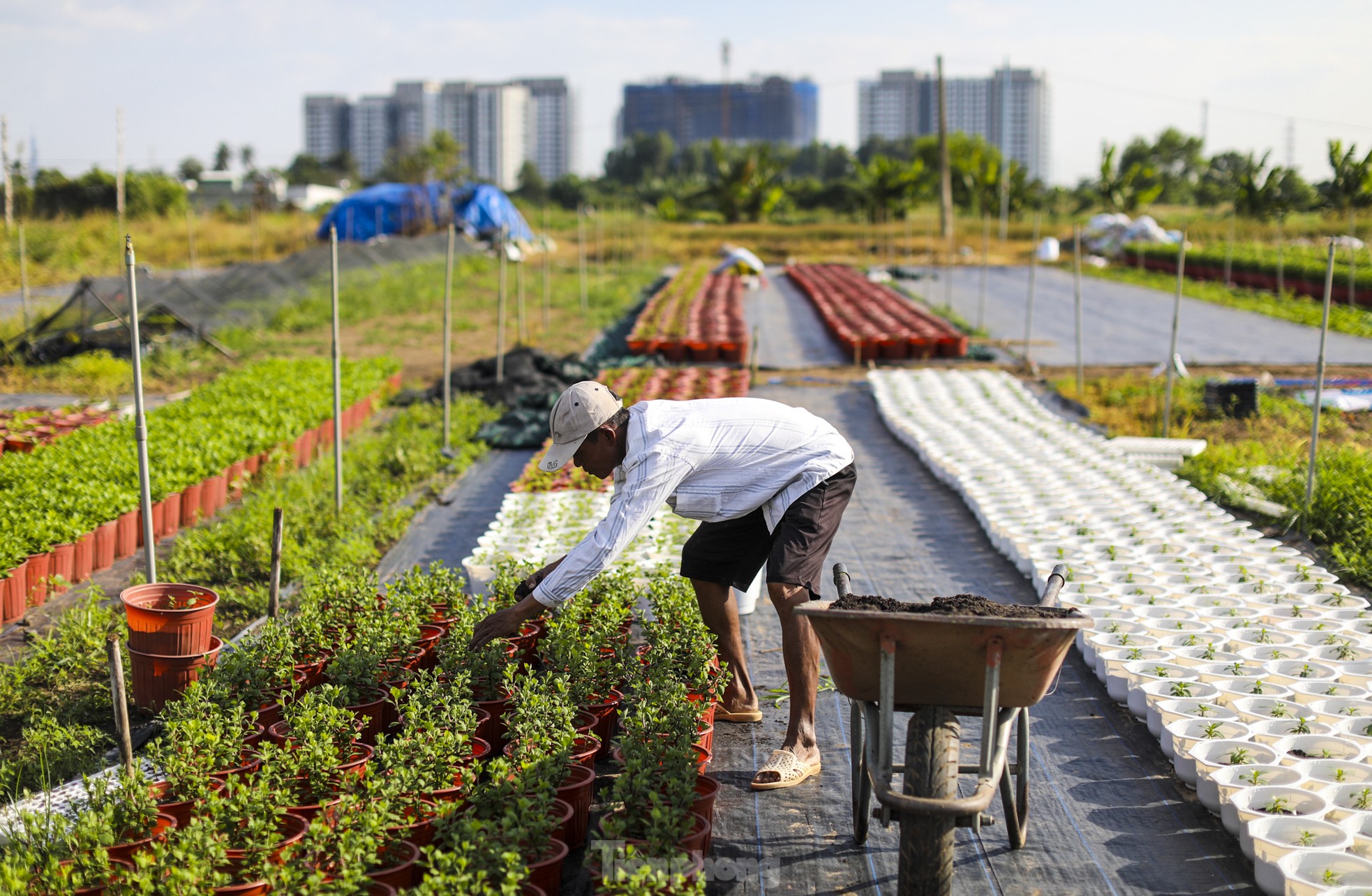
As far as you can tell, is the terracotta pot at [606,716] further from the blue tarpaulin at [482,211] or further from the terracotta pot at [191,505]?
the blue tarpaulin at [482,211]

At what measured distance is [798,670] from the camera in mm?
3629

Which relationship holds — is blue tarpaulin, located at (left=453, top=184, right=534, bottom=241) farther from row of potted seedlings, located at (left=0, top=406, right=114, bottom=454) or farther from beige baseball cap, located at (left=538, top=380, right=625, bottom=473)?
beige baseball cap, located at (left=538, top=380, right=625, bottom=473)

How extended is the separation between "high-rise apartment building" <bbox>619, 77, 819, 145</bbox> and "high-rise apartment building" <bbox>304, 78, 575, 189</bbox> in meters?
12.8

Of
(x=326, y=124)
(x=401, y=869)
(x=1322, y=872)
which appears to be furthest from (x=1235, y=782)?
(x=326, y=124)

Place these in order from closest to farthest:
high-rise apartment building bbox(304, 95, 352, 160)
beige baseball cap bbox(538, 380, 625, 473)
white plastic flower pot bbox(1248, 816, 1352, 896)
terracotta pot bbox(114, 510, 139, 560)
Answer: white plastic flower pot bbox(1248, 816, 1352, 896)
beige baseball cap bbox(538, 380, 625, 473)
terracotta pot bbox(114, 510, 139, 560)
high-rise apartment building bbox(304, 95, 352, 160)

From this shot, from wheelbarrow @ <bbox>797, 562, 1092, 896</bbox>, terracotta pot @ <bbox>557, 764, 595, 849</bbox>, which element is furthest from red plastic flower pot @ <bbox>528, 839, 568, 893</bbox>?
wheelbarrow @ <bbox>797, 562, 1092, 896</bbox>

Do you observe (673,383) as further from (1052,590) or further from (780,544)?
(1052,590)

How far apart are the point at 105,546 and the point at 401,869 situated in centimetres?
430

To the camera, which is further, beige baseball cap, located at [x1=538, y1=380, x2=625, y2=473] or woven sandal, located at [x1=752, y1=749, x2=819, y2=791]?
woven sandal, located at [x1=752, y1=749, x2=819, y2=791]

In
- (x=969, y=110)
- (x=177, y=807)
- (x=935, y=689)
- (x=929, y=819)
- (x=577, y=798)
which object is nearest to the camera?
(x=929, y=819)

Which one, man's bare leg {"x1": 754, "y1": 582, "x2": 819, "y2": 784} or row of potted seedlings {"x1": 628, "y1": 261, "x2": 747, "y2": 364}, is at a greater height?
row of potted seedlings {"x1": 628, "y1": 261, "x2": 747, "y2": 364}

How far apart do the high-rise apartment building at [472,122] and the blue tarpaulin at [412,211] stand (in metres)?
94.9

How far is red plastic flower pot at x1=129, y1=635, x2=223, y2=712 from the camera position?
412 centimetres

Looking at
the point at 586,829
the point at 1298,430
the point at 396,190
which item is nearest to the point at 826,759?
the point at 586,829
